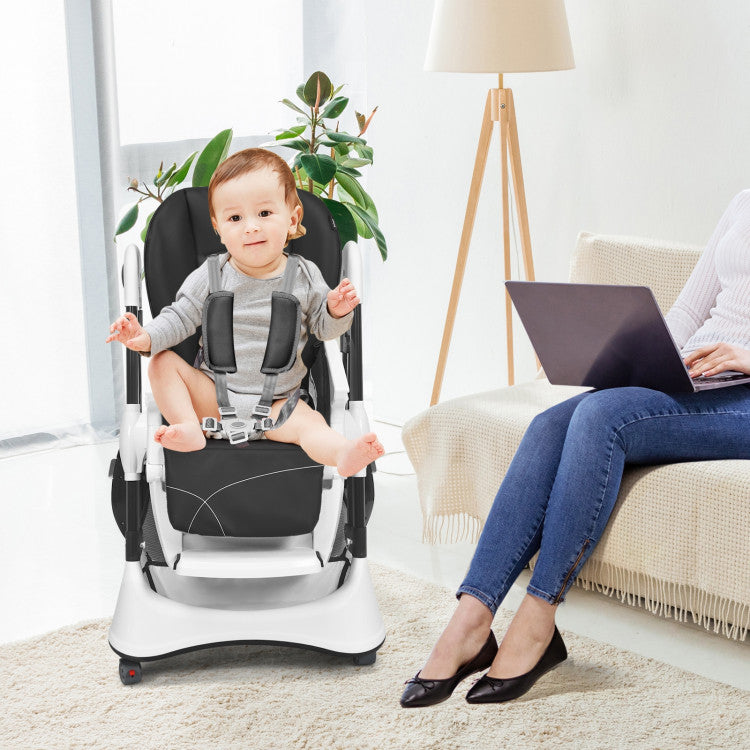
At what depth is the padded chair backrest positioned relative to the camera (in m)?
1.99

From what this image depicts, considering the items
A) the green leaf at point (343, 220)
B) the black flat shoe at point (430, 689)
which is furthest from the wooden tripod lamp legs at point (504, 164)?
the black flat shoe at point (430, 689)

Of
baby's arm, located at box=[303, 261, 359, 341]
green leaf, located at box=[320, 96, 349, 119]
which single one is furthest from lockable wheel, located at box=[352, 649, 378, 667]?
green leaf, located at box=[320, 96, 349, 119]

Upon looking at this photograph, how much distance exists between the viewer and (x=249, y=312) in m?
1.88

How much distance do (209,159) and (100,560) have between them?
944 mm

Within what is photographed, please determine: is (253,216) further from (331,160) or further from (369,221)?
(369,221)

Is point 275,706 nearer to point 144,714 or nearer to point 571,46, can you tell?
point 144,714

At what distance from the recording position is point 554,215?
9.80 ft

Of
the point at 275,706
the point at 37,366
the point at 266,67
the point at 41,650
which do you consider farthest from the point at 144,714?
the point at 266,67

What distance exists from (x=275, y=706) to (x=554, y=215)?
173 cm

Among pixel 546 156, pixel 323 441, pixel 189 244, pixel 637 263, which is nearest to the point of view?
pixel 323 441

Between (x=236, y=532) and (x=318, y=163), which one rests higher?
(x=318, y=163)

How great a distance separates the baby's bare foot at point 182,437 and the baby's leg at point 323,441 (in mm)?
129

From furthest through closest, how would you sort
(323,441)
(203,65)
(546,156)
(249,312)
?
(203,65)
(546,156)
(249,312)
(323,441)

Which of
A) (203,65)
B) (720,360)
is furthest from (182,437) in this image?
(203,65)
